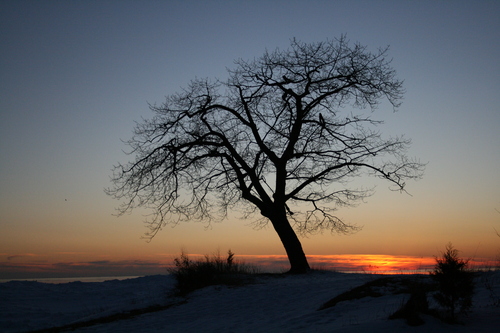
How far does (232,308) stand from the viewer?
11.1 meters

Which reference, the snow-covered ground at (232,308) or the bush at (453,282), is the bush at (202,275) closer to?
the snow-covered ground at (232,308)

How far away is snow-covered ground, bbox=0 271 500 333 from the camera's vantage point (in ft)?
24.8

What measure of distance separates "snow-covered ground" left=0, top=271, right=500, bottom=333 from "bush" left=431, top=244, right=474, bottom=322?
332 millimetres

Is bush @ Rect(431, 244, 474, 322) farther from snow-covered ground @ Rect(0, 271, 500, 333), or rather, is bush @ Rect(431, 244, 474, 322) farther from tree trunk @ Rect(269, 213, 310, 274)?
tree trunk @ Rect(269, 213, 310, 274)

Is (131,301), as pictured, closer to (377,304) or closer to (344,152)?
(377,304)

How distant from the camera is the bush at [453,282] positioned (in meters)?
6.93

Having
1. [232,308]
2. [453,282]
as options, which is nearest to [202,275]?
[232,308]

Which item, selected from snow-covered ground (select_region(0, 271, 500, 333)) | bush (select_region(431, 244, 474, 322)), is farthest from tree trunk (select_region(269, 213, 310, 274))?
bush (select_region(431, 244, 474, 322))

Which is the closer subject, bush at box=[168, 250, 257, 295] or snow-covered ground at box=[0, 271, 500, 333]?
snow-covered ground at box=[0, 271, 500, 333]

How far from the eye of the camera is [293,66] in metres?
18.5

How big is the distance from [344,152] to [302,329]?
11.4 metres

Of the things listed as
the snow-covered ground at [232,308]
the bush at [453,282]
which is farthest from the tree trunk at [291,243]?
the bush at [453,282]

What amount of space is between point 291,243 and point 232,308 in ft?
23.4

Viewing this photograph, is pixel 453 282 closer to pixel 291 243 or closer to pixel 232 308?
pixel 232 308
